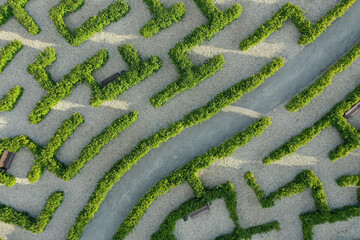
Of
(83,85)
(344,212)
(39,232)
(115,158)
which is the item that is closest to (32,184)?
(39,232)

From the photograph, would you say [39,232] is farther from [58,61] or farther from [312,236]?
[312,236]

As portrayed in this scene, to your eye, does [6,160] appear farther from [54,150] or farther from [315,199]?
[315,199]

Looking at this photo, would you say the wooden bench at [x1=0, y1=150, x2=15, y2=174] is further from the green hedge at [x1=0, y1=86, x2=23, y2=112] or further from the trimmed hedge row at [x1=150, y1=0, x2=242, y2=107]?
the trimmed hedge row at [x1=150, y1=0, x2=242, y2=107]

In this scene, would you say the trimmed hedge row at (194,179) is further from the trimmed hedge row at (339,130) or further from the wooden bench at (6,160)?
the wooden bench at (6,160)

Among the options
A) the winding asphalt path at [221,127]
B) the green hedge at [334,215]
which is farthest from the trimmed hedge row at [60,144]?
the green hedge at [334,215]

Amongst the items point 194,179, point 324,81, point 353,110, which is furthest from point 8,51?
A: point 353,110

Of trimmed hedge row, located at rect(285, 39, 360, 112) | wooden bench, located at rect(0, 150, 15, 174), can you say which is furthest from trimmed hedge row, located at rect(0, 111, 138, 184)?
trimmed hedge row, located at rect(285, 39, 360, 112)

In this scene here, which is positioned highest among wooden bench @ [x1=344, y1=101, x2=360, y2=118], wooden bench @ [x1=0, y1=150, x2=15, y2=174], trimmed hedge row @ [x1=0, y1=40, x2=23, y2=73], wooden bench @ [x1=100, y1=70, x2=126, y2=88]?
trimmed hedge row @ [x1=0, y1=40, x2=23, y2=73]
